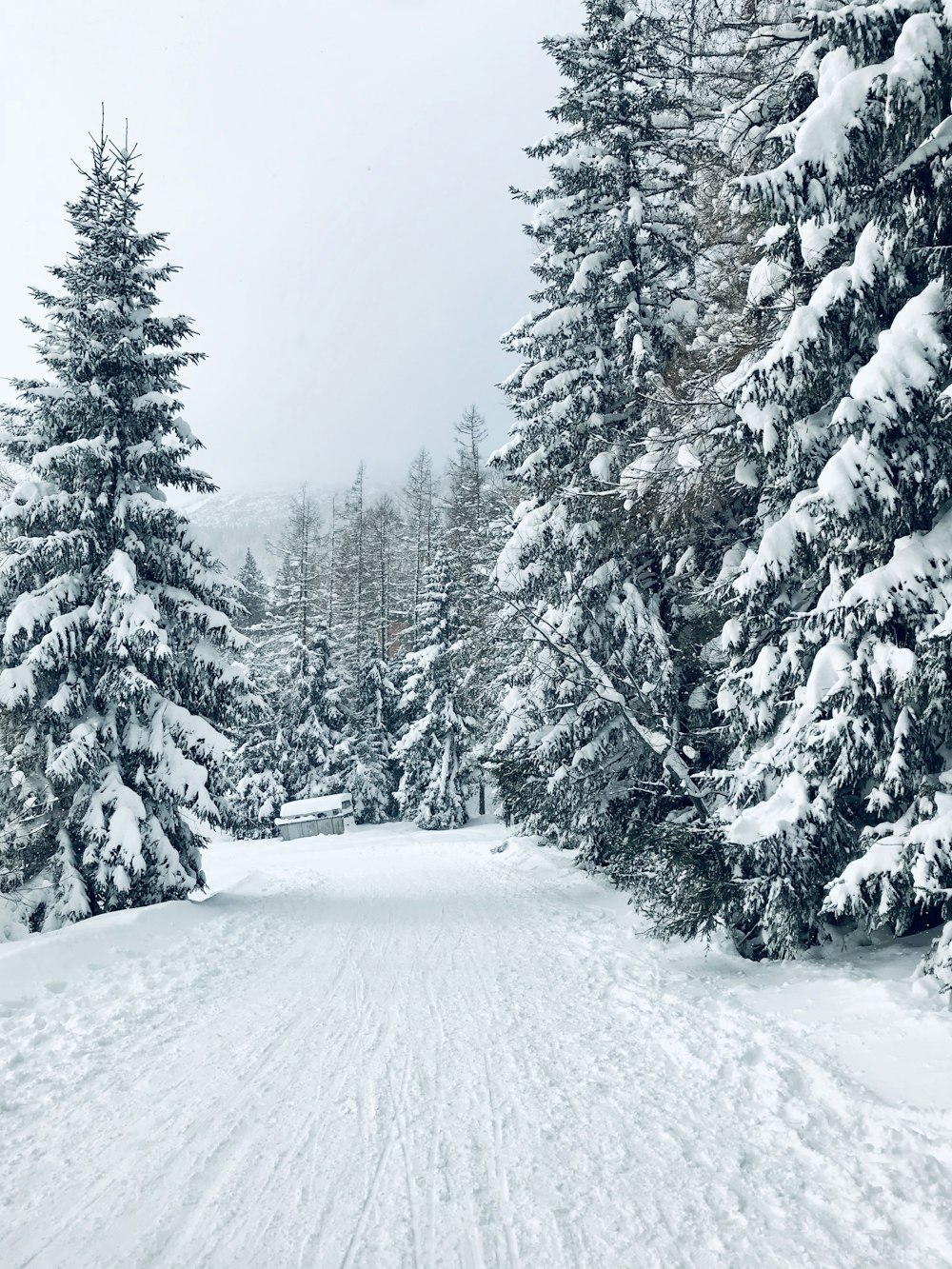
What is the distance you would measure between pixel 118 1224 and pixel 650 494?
848 cm

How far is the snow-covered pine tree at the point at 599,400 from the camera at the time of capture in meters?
11.6

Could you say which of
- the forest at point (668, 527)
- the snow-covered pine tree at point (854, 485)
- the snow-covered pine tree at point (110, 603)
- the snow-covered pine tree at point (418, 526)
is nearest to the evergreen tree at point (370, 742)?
the snow-covered pine tree at point (418, 526)

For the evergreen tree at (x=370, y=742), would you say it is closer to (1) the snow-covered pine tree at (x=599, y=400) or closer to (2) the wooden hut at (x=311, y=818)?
(2) the wooden hut at (x=311, y=818)

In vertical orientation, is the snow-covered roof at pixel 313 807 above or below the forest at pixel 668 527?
below

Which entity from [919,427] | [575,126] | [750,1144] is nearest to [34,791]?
[750,1144]

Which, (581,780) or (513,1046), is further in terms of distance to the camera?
(581,780)

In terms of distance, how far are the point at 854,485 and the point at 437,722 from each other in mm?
26576

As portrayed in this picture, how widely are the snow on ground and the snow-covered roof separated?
74.3 ft

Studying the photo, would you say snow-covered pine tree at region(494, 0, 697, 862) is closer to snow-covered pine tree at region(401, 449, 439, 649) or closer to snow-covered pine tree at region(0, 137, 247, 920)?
snow-covered pine tree at region(0, 137, 247, 920)

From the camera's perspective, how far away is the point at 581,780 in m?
12.0

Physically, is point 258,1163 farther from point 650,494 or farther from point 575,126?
point 575,126

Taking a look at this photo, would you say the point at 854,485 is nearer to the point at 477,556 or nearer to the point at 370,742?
the point at 477,556

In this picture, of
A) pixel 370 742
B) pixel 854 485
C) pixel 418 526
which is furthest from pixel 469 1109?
pixel 418 526

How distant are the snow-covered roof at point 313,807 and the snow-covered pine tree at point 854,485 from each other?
25.9m
